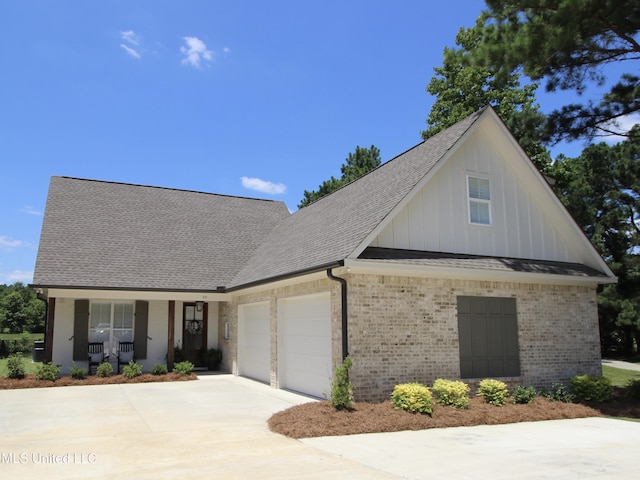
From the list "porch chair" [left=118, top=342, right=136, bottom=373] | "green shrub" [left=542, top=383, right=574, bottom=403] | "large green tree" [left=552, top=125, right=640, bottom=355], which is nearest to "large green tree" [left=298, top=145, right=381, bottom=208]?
"large green tree" [left=552, top=125, right=640, bottom=355]

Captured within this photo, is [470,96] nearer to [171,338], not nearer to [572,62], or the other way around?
[572,62]

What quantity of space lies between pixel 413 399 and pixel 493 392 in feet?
8.05

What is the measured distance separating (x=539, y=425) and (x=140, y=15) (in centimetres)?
1225

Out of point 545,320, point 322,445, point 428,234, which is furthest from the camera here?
point 545,320

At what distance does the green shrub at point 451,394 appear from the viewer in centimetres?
1068

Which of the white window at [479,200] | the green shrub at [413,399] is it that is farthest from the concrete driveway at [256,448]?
the white window at [479,200]

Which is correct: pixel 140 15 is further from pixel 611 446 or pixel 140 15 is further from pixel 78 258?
pixel 611 446

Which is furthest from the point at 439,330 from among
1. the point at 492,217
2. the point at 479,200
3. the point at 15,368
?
the point at 15,368

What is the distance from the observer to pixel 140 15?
1260 cm

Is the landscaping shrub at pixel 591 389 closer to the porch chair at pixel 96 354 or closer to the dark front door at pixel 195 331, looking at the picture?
the dark front door at pixel 195 331

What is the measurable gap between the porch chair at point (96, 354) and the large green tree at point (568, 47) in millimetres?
14059

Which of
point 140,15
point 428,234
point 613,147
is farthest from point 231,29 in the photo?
point 613,147

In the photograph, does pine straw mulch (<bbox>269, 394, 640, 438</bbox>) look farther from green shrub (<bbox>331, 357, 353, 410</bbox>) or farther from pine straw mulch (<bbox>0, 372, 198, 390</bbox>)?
pine straw mulch (<bbox>0, 372, 198, 390</bbox>)

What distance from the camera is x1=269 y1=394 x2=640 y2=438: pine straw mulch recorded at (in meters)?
8.93
